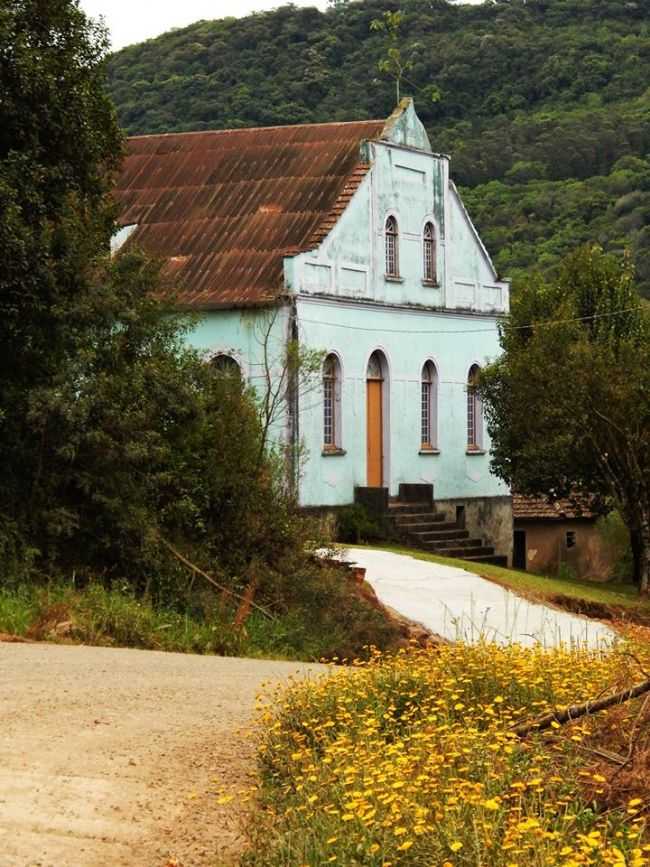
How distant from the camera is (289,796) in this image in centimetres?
998

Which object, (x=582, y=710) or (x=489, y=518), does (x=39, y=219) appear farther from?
(x=489, y=518)

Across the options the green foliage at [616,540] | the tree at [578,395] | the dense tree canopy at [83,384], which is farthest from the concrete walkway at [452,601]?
the green foliage at [616,540]

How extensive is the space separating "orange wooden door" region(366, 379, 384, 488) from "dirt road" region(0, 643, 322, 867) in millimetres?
24051

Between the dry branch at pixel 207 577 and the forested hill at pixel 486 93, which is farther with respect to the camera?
the forested hill at pixel 486 93

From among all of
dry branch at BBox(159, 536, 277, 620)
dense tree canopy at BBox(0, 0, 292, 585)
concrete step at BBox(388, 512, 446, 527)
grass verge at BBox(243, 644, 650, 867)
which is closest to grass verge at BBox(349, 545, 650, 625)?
concrete step at BBox(388, 512, 446, 527)

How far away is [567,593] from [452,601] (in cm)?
459

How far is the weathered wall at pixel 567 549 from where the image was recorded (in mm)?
47531

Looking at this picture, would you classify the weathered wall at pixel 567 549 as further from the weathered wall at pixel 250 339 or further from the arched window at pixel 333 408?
the weathered wall at pixel 250 339

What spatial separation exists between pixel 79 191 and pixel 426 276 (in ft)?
56.2

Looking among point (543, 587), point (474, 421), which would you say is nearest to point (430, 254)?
point (474, 421)

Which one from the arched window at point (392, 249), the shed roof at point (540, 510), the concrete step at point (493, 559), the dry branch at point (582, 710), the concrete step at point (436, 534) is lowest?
the dry branch at point (582, 710)

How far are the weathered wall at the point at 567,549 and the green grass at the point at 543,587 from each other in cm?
981

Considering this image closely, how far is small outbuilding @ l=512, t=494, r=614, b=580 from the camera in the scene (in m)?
47.3

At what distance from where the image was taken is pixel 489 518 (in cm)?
4278
